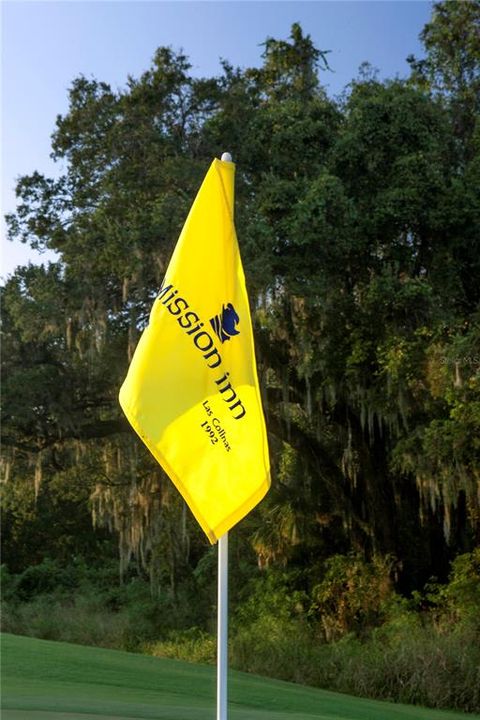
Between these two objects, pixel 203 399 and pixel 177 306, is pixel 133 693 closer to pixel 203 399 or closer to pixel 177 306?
pixel 203 399

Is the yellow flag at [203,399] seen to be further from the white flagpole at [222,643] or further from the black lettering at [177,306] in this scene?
the white flagpole at [222,643]

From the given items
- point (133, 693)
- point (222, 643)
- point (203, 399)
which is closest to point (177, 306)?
point (203, 399)

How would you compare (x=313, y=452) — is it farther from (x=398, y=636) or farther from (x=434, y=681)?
(x=434, y=681)

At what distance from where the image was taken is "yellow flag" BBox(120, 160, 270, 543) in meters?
4.70

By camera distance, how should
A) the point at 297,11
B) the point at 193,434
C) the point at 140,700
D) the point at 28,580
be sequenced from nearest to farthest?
the point at 193,434 → the point at 140,700 → the point at 297,11 → the point at 28,580

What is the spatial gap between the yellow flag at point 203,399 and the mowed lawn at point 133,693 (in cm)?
197

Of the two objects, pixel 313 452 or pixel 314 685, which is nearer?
pixel 314 685

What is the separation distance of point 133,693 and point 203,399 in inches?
177

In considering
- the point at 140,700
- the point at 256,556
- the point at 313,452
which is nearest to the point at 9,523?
the point at 256,556

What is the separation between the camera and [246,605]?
62.2 ft

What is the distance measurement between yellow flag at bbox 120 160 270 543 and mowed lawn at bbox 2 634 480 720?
6.45 feet

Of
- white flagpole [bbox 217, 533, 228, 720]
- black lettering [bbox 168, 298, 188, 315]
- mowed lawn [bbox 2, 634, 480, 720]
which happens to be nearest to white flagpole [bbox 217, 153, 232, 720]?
white flagpole [bbox 217, 533, 228, 720]

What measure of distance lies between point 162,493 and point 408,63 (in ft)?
28.7

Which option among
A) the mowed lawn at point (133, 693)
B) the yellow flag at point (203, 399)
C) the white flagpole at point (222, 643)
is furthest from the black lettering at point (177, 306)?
the mowed lawn at point (133, 693)
